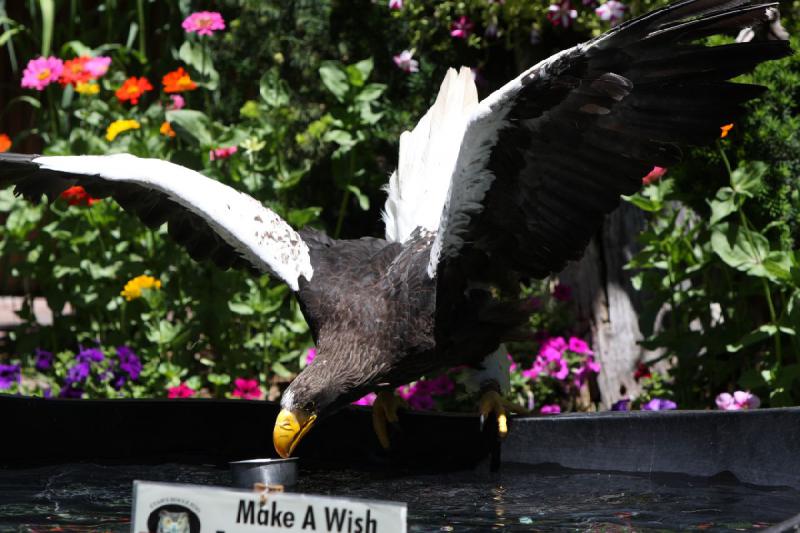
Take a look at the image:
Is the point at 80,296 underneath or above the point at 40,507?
above

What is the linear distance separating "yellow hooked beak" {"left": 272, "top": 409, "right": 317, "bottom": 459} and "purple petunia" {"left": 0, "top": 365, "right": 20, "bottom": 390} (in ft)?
6.94

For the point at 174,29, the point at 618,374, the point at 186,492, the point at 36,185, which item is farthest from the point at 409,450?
the point at 174,29

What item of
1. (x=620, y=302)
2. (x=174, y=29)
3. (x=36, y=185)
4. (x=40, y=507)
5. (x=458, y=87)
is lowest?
(x=40, y=507)

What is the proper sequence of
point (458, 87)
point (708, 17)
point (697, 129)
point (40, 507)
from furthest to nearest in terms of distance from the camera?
point (458, 87) < point (697, 129) < point (708, 17) < point (40, 507)

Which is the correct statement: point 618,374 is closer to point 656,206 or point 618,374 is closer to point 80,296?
point 656,206

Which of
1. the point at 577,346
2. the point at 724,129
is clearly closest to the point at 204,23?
the point at 577,346

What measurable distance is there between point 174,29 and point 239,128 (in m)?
1.47

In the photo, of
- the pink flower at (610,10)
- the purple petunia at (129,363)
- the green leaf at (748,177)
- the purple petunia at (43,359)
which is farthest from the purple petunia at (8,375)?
the green leaf at (748,177)

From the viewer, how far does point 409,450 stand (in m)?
3.03

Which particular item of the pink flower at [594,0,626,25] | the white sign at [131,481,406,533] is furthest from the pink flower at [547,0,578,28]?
the white sign at [131,481,406,533]

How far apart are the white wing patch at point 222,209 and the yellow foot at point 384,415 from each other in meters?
0.47

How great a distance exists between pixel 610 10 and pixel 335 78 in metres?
1.22

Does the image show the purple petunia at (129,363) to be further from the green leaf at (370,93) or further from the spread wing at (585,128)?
the spread wing at (585,128)

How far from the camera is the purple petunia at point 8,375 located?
14.8ft
